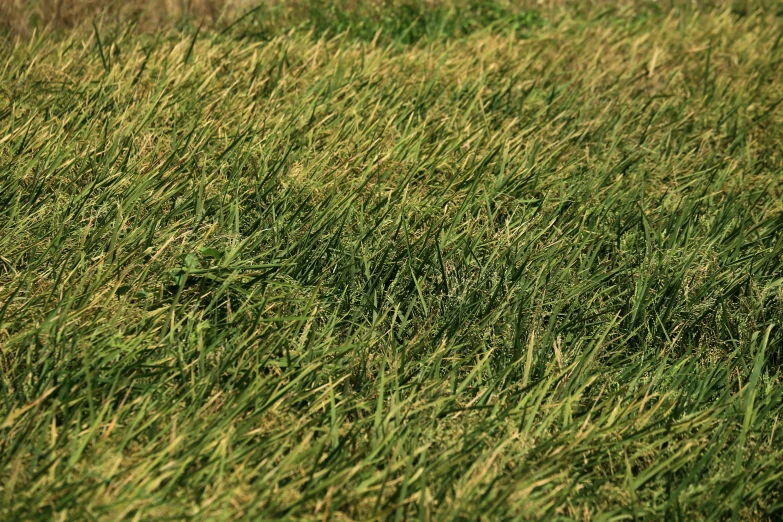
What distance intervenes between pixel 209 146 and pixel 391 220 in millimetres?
796

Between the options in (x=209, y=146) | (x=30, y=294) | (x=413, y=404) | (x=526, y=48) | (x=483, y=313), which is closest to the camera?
Answer: (x=413, y=404)

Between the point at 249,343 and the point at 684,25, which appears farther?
the point at 684,25

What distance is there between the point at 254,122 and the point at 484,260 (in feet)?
3.72

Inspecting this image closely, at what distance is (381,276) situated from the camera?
3.05 meters

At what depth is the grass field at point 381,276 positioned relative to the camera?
7.43 feet

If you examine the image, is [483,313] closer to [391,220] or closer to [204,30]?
[391,220]

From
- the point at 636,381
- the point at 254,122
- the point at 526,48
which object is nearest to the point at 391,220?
the point at 254,122

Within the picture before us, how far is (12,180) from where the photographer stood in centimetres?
309

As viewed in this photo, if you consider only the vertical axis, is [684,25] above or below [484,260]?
above

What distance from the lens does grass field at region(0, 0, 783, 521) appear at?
2.26m

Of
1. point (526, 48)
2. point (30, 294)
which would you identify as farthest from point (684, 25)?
point (30, 294)

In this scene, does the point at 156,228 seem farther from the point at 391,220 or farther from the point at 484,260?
the point at 484,260

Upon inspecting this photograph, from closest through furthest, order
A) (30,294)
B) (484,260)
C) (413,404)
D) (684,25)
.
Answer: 1. (413,404)
2. (30,294)
3. (484,260)
4. (684,25)

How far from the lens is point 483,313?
9.62 feet
